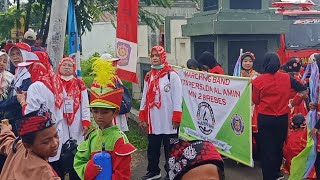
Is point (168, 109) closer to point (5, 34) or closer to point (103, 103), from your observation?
point (103, 103)

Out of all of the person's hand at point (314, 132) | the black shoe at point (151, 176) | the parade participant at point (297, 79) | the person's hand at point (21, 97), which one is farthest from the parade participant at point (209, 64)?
the person's hand at point (21, 97)

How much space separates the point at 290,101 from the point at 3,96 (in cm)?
362

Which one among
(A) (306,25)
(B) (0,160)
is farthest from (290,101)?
(A) (306,25)

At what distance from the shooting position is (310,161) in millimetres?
6375

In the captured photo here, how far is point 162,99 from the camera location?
23.0 ft

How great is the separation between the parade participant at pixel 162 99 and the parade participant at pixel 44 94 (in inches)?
57.2

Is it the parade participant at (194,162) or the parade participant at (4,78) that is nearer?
the parade participant at (194,162)

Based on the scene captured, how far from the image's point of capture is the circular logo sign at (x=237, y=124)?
7.29 m

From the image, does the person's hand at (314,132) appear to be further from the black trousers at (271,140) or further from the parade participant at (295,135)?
the parade participant at (295,135)

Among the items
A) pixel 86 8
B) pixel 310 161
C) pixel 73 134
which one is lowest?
pixel 310 161

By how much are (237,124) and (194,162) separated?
524cm

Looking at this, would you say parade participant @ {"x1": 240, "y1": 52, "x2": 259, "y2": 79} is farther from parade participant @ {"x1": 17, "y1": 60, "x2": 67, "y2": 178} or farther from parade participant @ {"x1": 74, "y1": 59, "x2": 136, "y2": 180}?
parade participant @ {"x1": 74, "y1": 59, "x2": 136, "y2": 180}

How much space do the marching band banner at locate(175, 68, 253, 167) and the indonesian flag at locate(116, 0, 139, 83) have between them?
0.96m

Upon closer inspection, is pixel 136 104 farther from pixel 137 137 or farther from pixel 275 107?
pixel 275 107
